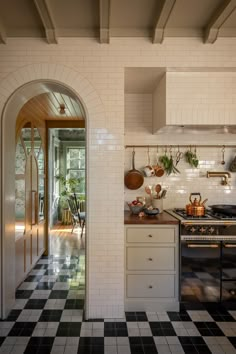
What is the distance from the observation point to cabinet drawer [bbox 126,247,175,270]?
259cm

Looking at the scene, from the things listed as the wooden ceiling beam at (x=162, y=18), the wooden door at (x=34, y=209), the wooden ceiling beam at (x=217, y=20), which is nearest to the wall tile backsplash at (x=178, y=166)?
the wooden ceiling beam at (x=162, y=18)

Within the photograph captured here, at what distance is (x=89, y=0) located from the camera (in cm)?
202

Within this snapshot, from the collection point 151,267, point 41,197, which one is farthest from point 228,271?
point 41,197

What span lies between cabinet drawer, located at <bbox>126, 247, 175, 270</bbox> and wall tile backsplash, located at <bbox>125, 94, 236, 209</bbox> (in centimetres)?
77

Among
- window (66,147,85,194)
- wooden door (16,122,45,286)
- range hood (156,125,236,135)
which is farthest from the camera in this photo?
window (66,147,85,194)

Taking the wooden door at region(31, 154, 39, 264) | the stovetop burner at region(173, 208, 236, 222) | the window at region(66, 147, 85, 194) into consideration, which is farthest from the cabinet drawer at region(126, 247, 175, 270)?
the window at region(66, 147, 85, 194)

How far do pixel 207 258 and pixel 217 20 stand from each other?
2108 mm

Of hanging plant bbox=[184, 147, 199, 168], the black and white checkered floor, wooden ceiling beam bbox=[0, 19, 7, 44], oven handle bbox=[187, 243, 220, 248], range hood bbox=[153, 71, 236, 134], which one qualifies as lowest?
the black and white checkered floor

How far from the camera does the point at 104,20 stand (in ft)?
7.25

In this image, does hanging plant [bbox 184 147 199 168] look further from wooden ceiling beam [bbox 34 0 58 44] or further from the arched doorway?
wooden ceiling beam [bbox 34 0 58 44]

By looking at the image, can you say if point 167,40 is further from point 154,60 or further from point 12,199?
point 12,199

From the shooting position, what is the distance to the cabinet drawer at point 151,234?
2.59 meters

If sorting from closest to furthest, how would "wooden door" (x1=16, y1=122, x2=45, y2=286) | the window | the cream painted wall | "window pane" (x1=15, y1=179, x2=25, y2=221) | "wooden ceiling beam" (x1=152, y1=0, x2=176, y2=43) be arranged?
"wooden ceiling beam" (x1=152, y1=0, x2=176, y2=43) < the cream painted wall < "window pane" (x1=15, y1=179, x2=25, y2=221) < "wooden door" (x1=16, y1=122, x2=45, y2=286) < the window

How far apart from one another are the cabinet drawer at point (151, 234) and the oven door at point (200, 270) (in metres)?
0.14
